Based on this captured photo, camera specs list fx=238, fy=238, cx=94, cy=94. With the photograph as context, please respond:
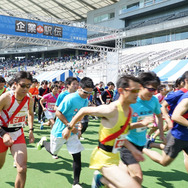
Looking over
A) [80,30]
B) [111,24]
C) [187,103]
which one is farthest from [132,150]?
[111,24]

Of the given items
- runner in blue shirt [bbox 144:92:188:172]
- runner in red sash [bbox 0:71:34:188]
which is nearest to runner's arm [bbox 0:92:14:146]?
runner in red sash [bbox 0:71:34:188]

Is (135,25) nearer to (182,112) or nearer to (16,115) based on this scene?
(182,112)

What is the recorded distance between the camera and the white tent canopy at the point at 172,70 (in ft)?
44.1

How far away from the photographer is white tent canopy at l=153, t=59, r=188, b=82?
13438 mm

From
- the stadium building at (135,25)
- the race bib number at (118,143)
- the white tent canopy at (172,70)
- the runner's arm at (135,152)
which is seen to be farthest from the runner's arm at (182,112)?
the stadium building at (135,25)

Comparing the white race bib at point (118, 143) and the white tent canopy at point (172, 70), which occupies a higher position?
the white tent canopy at point (172, 70)

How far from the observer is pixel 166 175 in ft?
16.1

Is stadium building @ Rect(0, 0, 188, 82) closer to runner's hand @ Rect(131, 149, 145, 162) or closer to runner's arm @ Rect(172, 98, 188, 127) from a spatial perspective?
runner's arm @ Rect(172, 98, 188, 127)

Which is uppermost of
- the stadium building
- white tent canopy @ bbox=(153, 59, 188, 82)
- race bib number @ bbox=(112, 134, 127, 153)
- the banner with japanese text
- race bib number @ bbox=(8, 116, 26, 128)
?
the stadium building

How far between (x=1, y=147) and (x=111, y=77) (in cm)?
2147

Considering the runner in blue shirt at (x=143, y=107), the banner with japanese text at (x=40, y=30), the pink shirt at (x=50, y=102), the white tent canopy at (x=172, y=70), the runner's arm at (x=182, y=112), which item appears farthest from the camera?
the banner with japanese text at (x=40, y=30)

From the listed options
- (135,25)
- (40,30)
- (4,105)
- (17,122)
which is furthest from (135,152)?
(135,25)

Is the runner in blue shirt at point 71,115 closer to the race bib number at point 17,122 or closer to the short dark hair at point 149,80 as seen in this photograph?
the race bib number at point 17,122

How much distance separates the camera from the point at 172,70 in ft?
46.7
